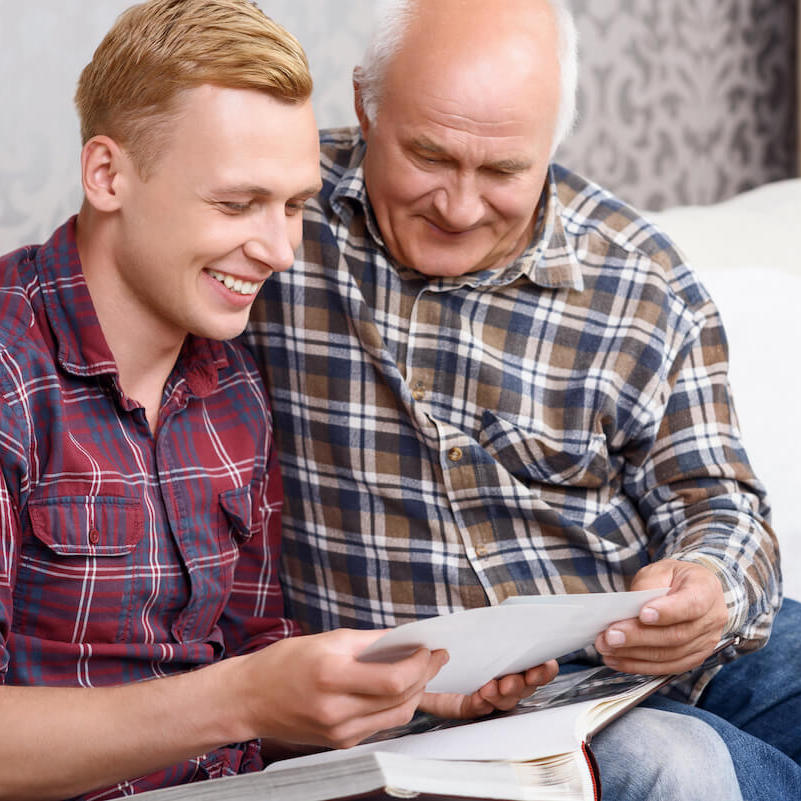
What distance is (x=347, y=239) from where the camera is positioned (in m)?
1.41

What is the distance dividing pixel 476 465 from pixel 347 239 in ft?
1.13

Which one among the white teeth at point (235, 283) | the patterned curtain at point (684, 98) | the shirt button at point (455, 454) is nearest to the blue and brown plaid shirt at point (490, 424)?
the shirt button at point (455, 454)

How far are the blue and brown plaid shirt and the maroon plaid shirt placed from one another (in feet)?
0.46

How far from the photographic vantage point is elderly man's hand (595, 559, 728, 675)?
1.07 metres

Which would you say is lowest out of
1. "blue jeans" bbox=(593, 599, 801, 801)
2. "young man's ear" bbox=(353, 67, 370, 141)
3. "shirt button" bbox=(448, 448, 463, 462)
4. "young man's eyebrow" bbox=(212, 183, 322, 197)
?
"blue jeans" bbox=(593, 599, 801, 801)

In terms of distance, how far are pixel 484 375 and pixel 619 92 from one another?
4.70 feet

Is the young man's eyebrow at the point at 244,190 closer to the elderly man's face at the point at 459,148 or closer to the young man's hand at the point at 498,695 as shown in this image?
the elderly man's face at the point at 459,148

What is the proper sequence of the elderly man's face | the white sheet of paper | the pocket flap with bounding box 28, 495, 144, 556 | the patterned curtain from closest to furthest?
the white sheet of paper → the pocket flap with bounding box 28, 495, 144, 556 → the elderly man's face → the patterned curtain

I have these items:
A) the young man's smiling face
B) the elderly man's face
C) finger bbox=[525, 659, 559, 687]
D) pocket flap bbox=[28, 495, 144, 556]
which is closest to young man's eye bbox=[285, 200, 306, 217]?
the young man's smiling face

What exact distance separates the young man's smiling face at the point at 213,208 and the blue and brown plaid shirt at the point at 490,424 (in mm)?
239

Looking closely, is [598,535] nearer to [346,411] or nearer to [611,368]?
[611,368]

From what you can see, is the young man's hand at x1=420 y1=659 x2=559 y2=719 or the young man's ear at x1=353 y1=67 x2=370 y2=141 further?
the young man's ear at x1=353 y1=67 x2=370 y2=141

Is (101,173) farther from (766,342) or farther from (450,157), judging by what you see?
(766,342)

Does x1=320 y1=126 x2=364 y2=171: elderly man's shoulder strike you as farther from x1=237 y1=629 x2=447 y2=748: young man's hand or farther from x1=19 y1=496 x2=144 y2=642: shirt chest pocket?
x1=237 y1=629 x2=447 y2=748: young man's hand
